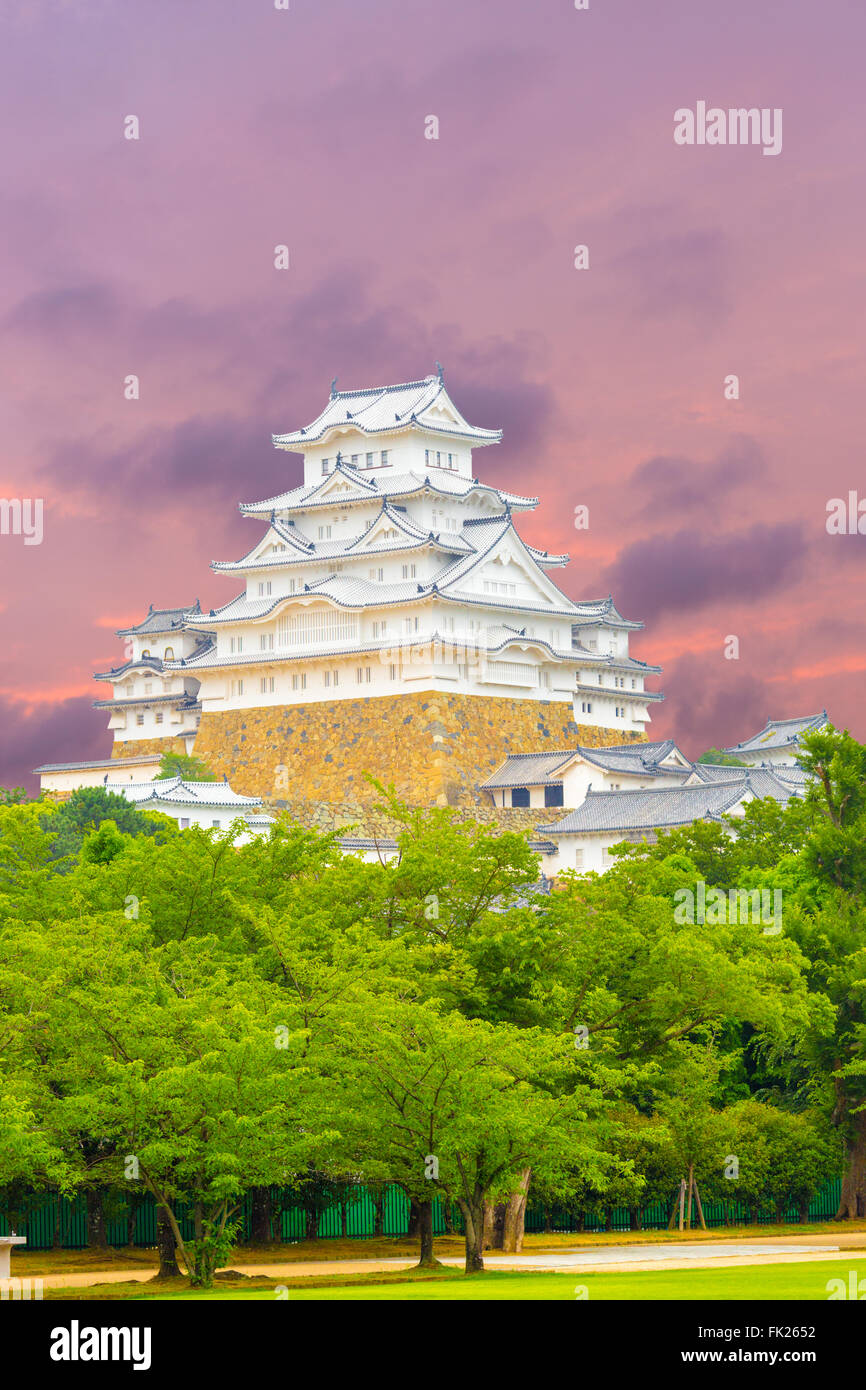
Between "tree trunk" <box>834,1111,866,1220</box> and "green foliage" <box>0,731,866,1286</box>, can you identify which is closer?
"green foliage" <box>0,731,866,1286</box>

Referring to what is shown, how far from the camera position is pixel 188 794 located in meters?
72.9

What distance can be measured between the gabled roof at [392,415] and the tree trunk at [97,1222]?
5701cm

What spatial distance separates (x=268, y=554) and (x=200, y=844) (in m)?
52.1

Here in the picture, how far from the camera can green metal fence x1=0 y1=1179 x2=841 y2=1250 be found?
116 feet

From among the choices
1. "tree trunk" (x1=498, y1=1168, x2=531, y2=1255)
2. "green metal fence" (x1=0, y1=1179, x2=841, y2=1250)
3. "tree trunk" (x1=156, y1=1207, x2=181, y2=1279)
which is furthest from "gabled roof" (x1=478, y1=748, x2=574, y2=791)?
"tree trunk" (x1=156, y1=1207, x2=181, y2=1279)

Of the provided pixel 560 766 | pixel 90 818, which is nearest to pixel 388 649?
pixel 560 766

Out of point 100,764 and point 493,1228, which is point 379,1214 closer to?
point 493,1228

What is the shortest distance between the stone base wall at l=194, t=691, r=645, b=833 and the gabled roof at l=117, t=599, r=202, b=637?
40.6 ft

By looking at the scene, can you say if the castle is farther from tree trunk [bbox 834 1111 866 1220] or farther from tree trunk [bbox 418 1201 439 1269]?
tree trunk [bbox 418 1201 439 1269]

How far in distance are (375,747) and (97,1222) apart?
152ft

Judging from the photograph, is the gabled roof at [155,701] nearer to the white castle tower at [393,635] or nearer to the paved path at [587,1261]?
the white castle tower at [393,635]

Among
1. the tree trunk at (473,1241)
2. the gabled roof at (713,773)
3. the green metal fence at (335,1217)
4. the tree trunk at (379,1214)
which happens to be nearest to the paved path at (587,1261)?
the tree trunk at (473,1241)
